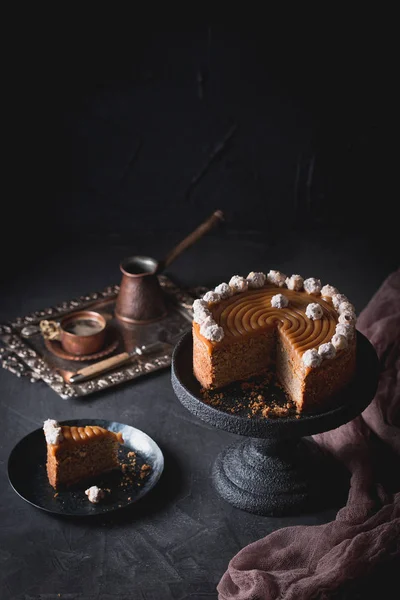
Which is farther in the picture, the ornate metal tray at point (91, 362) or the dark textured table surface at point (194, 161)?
the dark textured table surface at point (194, 161)

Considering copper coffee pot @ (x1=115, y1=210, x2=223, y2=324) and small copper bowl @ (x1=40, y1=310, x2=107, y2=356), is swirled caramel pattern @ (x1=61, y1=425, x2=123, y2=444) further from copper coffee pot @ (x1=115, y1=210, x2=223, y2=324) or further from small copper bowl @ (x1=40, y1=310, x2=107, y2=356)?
copper coffee pot @ (x1=115, y1=210, x2=223, y2=324)

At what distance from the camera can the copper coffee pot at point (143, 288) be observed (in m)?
5.64

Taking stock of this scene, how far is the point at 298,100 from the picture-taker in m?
6.52

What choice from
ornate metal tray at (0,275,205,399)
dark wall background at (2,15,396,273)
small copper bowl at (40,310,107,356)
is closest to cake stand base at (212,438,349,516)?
ornate metal tray at (0,275,205,399)

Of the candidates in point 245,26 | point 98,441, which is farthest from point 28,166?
point 98,441

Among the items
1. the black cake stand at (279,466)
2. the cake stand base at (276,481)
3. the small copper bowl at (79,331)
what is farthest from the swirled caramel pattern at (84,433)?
the small copper bowl at (79,331)

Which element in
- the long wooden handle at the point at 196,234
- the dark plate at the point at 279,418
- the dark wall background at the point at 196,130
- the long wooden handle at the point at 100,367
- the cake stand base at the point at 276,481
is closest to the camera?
the dark plate at the point at 279,418

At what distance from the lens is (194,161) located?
22.0ft

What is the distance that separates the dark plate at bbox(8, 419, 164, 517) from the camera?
4.24 metres

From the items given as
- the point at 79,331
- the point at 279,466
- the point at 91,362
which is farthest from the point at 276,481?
the point at 79,331

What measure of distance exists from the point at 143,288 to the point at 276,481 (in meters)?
1.72

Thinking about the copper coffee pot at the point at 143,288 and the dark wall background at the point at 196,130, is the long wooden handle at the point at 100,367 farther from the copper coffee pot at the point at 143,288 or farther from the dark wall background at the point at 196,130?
the dark wall background at the point at 196,130

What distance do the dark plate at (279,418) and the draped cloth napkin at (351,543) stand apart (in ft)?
1.48

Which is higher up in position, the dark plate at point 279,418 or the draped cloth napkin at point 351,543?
the dark plate at point 279,418
